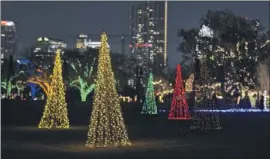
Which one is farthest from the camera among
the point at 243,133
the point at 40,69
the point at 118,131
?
the point at 40,69

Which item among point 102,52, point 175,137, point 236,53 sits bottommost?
point 175,137

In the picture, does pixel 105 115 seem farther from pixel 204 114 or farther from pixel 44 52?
pixel 44 52

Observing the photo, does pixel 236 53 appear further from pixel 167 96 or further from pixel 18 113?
pixel 18 113

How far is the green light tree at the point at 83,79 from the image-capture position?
76688mm

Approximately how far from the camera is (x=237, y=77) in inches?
2630

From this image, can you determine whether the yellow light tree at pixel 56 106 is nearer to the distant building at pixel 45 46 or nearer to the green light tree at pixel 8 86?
the green light tree at pixel 8 86

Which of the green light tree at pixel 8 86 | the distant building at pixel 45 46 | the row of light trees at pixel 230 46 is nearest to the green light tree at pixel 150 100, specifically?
the row of light trees at pixel 230 46

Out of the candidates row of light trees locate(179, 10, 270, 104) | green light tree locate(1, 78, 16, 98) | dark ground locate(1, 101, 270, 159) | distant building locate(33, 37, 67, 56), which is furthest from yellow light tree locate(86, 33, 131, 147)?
distant building locate(33, 37, 67, 56)

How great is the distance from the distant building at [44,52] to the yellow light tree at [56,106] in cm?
5249

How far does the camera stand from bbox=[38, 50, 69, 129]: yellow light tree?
27.6 meters

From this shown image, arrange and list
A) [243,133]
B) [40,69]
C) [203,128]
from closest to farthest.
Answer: [243,133], [203,128], [40,69]

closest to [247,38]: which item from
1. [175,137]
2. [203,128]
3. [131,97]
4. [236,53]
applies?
[236,53]

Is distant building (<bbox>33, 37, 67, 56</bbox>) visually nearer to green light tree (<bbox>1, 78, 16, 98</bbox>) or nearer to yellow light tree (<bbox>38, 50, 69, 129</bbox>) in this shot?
green light tree (<bbox>1, 78, 16, 98</bbox>)

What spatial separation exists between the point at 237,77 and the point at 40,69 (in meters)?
26.1
